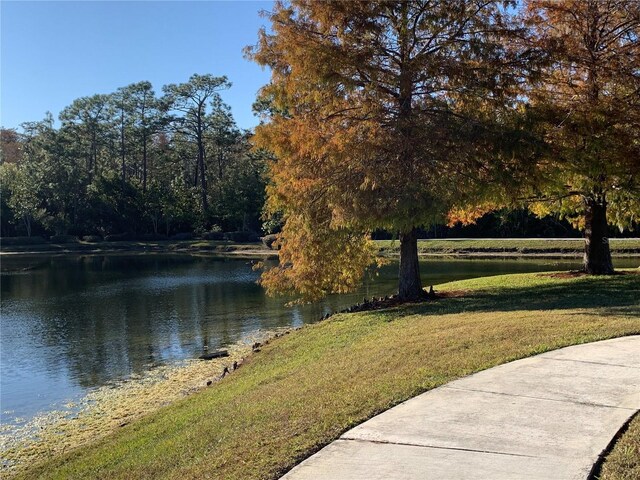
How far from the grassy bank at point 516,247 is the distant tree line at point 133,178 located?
19.9 m

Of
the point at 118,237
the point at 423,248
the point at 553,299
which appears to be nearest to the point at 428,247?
the point at 423,248

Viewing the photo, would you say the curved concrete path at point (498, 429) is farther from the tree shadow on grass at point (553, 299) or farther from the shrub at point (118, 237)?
the shrub at point (118, 237)

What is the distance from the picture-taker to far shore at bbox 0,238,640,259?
122ft

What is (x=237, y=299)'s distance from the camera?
23578 millimetres

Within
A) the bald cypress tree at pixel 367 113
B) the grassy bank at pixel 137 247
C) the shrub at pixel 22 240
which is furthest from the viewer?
the shrub at pixel 22 240

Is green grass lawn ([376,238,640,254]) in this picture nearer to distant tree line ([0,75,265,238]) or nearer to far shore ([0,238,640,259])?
far shore ([0,238,640,259])

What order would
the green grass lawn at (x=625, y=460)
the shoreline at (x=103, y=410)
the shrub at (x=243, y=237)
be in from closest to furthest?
1. the green grass lawn at (x=625, y=460)
2. the shoreline at (x=103, y=410)
3. the shrub at (x=243, y=237)

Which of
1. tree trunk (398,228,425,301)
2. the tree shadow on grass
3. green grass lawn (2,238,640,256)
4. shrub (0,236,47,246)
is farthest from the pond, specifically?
shrub (0,236,47,246)

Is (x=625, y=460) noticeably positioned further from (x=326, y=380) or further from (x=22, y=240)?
(x=22, y=240)

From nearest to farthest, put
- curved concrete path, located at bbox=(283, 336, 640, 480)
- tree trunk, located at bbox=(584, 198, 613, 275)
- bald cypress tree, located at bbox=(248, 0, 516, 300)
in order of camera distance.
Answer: curved concrete path, located at bbox=(283, 336, 640, 480) → bald cypress tree, located at bbox=(248, 0, 516, 300) → tree trunk, located at bbox=(584, 198, 613, 275)

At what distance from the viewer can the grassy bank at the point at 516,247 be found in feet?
118

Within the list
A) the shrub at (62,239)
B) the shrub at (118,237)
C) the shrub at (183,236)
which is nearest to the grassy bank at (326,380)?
the shrub at (183,236)

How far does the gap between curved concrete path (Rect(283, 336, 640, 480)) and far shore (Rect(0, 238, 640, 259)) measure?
14902 mm

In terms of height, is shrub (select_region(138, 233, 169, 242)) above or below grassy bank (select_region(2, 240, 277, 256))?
above
